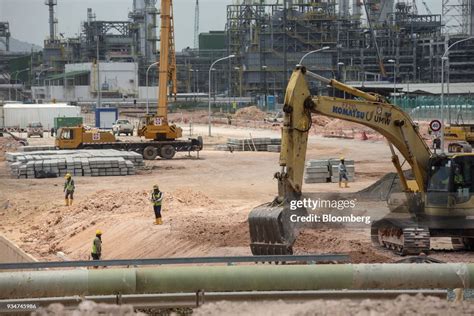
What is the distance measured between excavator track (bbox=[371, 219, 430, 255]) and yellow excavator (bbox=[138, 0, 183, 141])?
37052mm

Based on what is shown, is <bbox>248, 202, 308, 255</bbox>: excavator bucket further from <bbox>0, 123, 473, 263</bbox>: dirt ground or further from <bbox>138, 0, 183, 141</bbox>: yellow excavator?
<bbox>138, 0, 183, 141</bbox>: yellow excavator

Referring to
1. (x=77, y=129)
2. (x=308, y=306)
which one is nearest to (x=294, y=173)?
(x=308, y=306)

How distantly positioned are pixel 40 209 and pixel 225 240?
14.8 metres

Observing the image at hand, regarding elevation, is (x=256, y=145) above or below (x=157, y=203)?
below

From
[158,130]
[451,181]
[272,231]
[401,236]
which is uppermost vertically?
[451,181]

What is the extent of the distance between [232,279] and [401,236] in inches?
434

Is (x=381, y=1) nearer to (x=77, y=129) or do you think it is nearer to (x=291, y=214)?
(x=77, y=129)

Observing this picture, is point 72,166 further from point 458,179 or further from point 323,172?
point 458,179

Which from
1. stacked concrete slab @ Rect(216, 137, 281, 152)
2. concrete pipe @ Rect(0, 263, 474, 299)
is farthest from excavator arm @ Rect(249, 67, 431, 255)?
stacked concrete slab @ Rect(216, 137, 281, 152)

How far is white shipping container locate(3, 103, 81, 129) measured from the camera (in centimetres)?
9475

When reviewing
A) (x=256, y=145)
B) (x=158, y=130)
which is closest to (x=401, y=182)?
(x=158, y=130)

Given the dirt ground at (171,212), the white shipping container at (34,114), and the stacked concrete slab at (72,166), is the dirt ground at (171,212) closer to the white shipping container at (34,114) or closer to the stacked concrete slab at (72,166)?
the stacked concrete slab at (72,166)

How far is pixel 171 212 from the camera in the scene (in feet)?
95.3

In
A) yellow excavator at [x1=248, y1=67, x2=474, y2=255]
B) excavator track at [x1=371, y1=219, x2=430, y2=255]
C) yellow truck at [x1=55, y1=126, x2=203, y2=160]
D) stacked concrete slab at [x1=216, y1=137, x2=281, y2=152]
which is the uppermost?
yellow excavator at [x1=248, y1=67, x2=474, y2=255]
